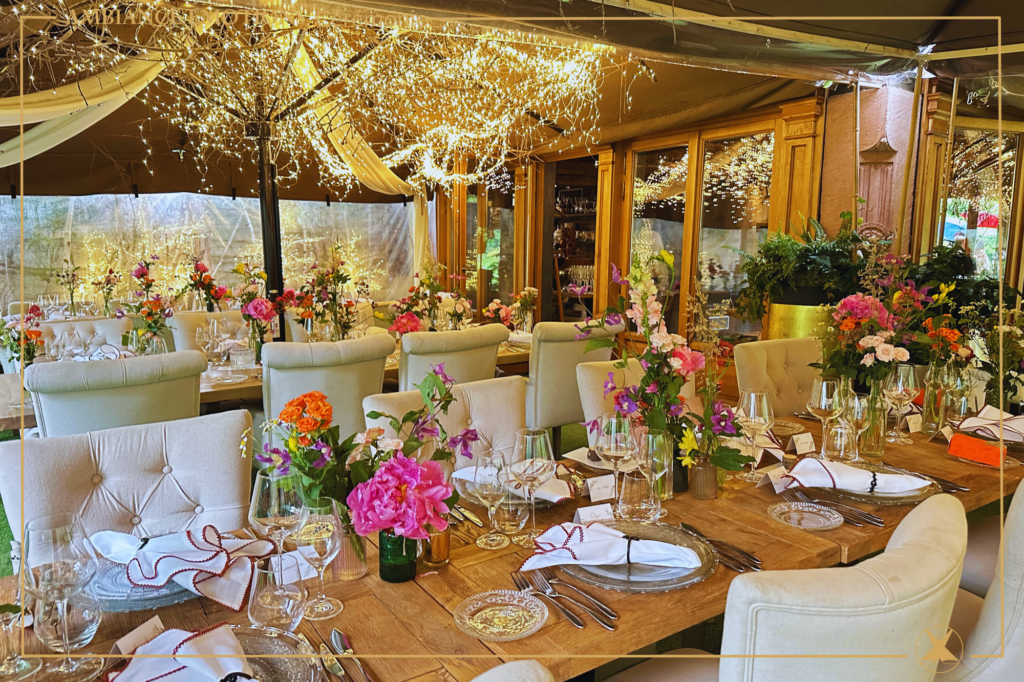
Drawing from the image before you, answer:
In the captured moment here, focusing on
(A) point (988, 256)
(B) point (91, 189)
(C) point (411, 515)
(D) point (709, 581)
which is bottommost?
(D) point (709, 581)

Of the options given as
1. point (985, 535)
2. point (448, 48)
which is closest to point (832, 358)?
point (985, 535)

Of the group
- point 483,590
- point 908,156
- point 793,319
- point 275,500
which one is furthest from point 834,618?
point 908,156

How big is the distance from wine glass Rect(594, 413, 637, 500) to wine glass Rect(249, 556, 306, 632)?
2.40 ft

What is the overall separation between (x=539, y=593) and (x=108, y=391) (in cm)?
169

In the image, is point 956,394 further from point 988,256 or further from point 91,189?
point 91,189

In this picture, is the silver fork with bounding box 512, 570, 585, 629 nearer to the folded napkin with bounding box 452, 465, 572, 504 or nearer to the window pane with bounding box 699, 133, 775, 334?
the folded napkin with bounding box 452, 465, 572, 504

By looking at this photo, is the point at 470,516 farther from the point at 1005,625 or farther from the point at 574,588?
the point at 1005,625

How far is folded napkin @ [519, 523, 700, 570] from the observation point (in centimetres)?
121

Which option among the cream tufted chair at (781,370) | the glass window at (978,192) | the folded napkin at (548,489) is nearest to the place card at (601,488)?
the folded napkin at (548,489)

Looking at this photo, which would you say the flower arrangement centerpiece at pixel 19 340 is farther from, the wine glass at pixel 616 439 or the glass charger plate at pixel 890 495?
the glass charger plate at pixel 890 495

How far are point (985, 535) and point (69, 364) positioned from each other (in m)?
2.76

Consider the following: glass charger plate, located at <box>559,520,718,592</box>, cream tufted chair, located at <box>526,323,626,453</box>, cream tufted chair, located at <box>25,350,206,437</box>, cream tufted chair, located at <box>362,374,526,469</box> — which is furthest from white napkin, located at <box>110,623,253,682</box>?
cream tufted chair, located at <box>526,323,626,453</box>

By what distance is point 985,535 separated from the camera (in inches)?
80.0

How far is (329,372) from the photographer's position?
2666mm
